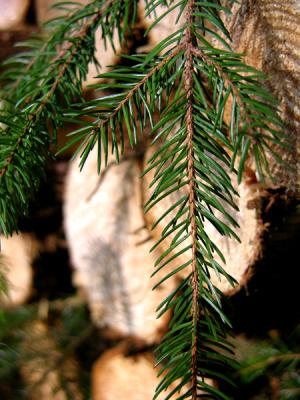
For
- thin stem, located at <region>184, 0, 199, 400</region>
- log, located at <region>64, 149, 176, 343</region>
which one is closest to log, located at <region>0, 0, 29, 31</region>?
log, located at <region>64, 149, 176, 343</region>

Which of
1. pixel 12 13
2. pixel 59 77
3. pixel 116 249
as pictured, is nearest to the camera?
pixel 59 77

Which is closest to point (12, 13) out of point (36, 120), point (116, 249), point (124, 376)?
point (116, 249)

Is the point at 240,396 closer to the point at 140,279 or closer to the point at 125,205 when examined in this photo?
the point at 140,279

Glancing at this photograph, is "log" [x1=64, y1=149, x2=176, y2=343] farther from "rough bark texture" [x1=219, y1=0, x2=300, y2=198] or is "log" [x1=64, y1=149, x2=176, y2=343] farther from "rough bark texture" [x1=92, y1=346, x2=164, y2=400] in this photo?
"rough bark texture" [x1=219, y1=0, x2=300, y2=198]

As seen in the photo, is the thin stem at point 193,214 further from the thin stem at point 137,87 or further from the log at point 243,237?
the log at point 243,237

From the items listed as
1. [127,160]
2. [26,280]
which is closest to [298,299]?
[127,160]

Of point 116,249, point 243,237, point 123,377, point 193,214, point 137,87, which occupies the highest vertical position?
point 137,87

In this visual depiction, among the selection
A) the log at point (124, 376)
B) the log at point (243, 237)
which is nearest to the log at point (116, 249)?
the log at point (124, 376)

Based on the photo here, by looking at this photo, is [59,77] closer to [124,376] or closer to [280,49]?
[280,49]
